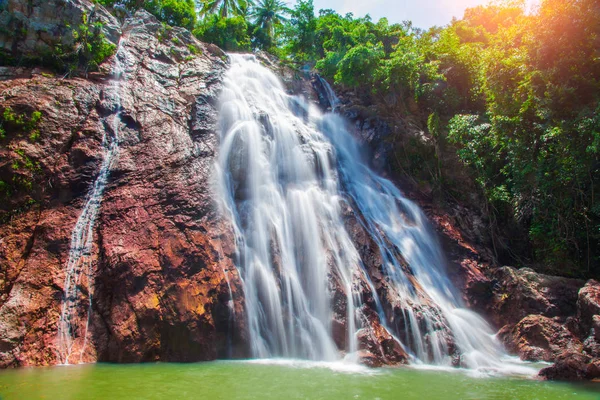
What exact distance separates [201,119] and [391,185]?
8772mm

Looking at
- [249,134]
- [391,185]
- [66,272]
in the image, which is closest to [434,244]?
[391,185]

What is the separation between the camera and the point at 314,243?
39.3ft

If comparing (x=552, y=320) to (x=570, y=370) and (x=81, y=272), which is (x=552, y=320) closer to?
(x=570, y=370)

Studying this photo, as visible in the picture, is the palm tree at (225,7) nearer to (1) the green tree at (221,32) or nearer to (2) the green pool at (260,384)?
(1) the green tree at (221,32)

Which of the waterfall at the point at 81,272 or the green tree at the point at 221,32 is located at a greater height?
the green tree at the point at 221,32

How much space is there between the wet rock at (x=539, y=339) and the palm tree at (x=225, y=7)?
32601 mm

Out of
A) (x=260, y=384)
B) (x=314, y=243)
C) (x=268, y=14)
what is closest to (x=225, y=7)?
(x=268, y=14)

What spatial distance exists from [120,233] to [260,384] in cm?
576

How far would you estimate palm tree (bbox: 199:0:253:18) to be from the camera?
33.2m

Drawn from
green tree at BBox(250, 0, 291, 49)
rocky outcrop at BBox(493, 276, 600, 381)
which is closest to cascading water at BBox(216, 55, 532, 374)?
rocky outcrop at BBox(493, 276, 600, 381)

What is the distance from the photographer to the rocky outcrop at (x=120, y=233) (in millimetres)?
8547

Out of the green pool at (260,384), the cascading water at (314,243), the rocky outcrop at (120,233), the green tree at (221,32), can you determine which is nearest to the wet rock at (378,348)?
the cascading water at (314,243)

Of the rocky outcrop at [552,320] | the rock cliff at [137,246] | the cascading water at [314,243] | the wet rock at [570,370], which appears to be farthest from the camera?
the cascading water at [314,243]

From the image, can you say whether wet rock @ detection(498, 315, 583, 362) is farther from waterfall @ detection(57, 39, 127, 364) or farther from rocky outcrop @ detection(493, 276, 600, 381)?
waterfall @ detection(57, 39, 127, 364)
